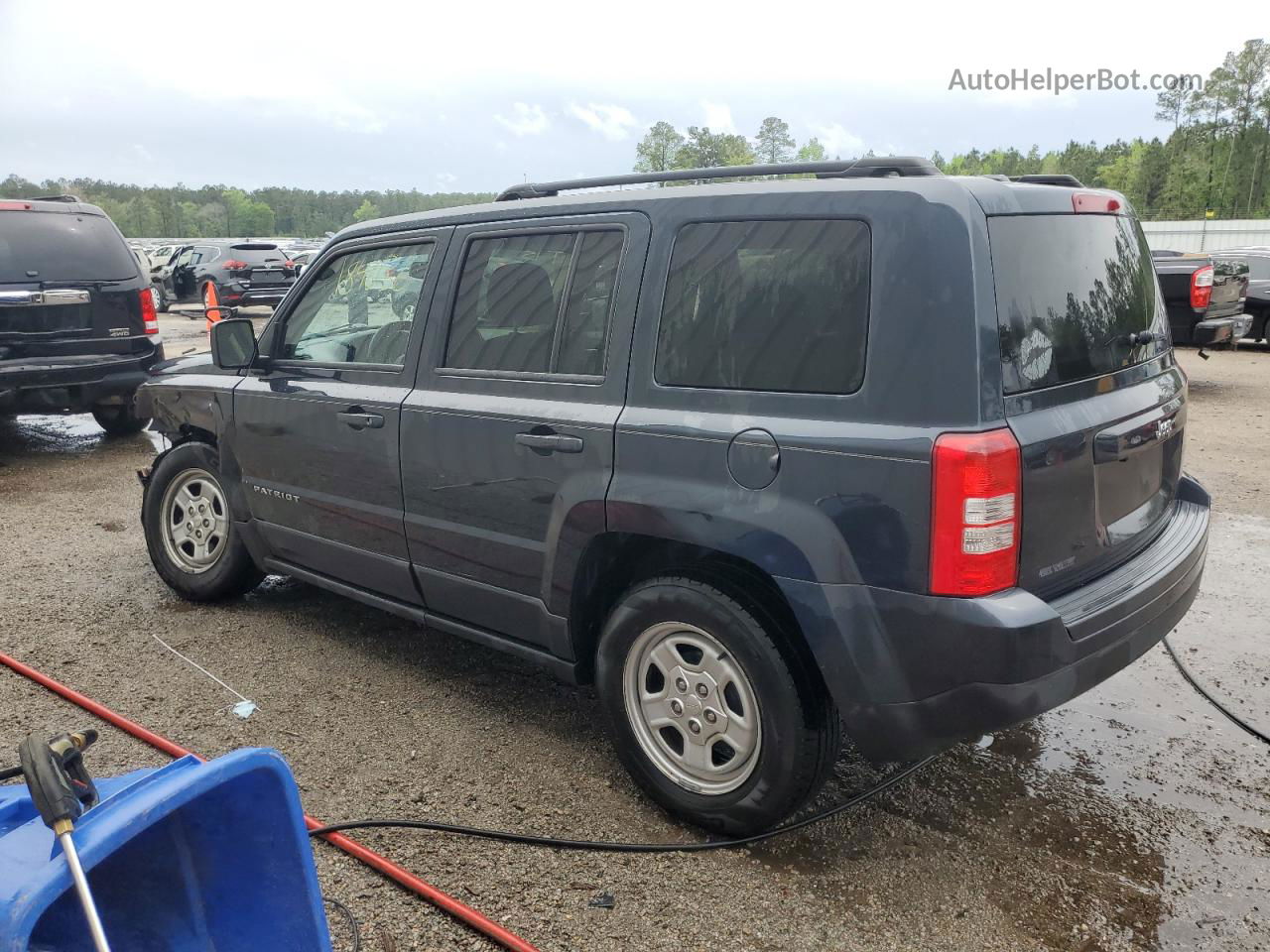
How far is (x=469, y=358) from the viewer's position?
3617 millimetres

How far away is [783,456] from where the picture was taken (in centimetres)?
269

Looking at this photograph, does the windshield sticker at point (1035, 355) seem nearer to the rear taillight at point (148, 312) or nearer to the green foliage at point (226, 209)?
the rear taillight at point (148, 312)

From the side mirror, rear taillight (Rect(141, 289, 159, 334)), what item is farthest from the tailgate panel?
rear taillight (Rect(141, 289, 159, 334))

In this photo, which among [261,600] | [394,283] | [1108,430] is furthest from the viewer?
[261,600]

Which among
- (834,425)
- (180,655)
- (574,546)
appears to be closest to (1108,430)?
(834,425)

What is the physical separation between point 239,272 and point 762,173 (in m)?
22.9

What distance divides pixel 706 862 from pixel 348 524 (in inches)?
78.1

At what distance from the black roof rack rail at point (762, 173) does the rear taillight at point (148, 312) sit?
5778mm

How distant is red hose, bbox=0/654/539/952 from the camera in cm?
256

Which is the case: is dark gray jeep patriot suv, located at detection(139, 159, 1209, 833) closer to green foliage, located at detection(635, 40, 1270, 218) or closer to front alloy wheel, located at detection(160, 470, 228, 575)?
front alloy wheel, located at detection(160, 470, 228, 575)

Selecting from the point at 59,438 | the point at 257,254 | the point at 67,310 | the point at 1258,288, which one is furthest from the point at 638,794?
the point at 257,254

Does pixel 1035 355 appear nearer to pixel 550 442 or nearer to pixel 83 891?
pixel 550 442

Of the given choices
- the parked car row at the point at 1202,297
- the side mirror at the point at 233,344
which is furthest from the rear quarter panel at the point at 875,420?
the parked car row at the point at 1202,297

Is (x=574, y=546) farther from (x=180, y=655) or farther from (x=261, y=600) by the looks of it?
(x=261, y=600)
